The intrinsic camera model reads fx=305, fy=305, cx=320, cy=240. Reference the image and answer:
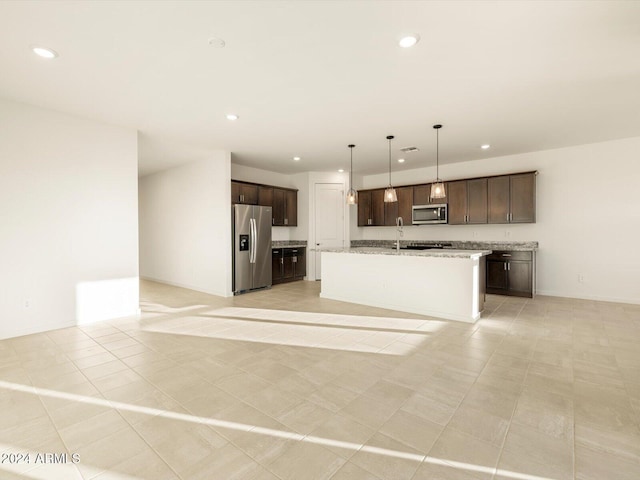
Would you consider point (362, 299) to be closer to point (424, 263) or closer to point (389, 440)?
point (424, 263)

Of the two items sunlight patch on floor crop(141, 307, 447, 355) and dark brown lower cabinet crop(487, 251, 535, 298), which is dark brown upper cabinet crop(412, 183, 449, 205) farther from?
sunlight patch on floor crop(141, 307, 447, 355)

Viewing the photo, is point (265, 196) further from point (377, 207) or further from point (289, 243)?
point (377, 207)

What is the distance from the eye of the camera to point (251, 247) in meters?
6.32

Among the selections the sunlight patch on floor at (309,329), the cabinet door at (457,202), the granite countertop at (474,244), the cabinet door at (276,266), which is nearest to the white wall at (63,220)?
the sunlight patch on floor at (309,329)

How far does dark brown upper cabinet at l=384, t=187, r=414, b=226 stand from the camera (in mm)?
7285

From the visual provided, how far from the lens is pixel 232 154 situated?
20.2 feet

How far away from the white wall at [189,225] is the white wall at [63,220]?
5.28ft

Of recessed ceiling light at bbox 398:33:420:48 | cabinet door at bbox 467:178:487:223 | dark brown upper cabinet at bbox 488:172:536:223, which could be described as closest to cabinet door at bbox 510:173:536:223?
dark brown upper cabinet at bbox 488:172:536:223

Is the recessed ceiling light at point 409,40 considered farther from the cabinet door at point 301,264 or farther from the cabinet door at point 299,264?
→ the cabinet door at point 301,264

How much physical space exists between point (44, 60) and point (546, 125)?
6.12m

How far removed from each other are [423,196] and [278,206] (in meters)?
3.46

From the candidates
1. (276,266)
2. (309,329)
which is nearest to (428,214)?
(276,266)

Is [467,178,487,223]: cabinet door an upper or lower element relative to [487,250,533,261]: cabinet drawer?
upper

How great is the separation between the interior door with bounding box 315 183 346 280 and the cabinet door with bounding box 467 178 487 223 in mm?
3010
